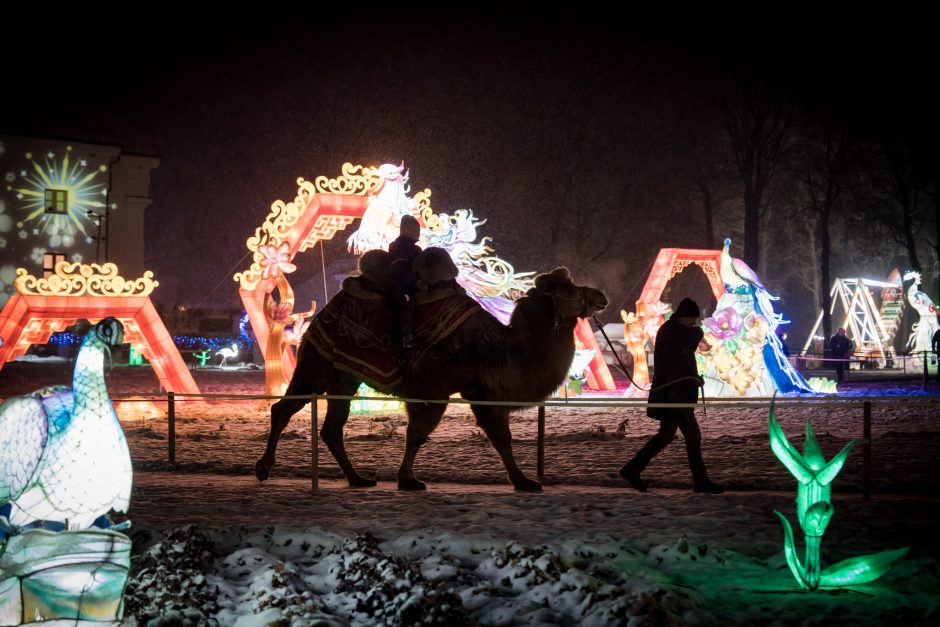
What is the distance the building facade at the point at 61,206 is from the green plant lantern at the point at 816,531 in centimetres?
4475

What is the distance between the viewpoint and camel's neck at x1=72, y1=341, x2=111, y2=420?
14.8 feet

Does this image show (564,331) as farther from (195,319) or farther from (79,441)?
(195,319)

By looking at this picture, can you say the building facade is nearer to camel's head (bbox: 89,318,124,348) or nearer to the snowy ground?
the snowy ground

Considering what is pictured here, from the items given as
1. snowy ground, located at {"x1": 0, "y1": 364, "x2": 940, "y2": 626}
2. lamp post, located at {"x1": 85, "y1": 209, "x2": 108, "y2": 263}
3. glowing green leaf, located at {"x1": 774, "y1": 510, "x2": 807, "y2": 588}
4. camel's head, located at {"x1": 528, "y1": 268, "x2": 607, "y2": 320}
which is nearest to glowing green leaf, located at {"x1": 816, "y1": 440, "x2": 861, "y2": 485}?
glowing green leaf, located at {"x1": 774, "y1": 510, "x2": 807, "y2": 588}

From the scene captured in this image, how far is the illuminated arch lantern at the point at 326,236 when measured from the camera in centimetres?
1725

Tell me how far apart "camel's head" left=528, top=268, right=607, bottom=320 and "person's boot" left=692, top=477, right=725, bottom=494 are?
1783 millimetres

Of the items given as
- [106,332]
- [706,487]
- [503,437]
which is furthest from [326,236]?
[106,332]

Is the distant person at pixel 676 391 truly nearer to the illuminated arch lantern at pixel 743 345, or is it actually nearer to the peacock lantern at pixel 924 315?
the illuminated arch lantern at pixel 743 345

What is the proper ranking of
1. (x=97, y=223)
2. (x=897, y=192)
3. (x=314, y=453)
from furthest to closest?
(x=97, y=223) → (x=897, y=192) → (x=314, y=453)

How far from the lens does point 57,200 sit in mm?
46844

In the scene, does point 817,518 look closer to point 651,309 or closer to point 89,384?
point 89,384

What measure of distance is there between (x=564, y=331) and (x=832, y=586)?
3.54 metres

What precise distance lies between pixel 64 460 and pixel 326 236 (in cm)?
1400

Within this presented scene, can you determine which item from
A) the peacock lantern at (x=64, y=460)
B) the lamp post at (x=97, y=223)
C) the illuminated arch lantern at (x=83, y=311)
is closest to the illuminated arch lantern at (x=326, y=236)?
the illuminated arch lantern at (x=83, y=311)
